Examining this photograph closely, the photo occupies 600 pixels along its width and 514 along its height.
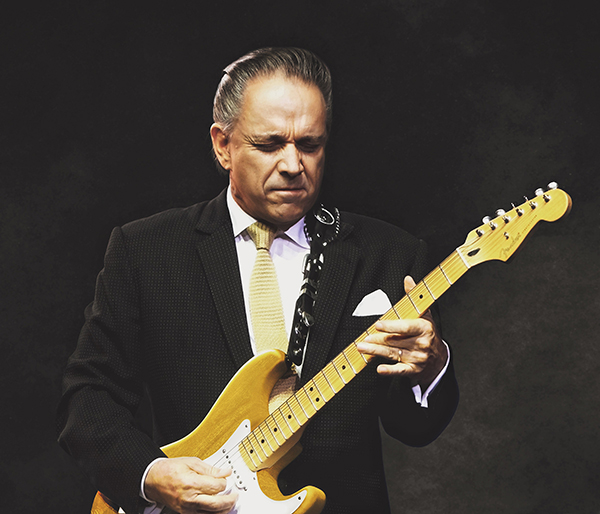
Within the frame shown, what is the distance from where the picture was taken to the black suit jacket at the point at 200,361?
6.00 feet

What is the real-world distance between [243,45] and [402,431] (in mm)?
1745

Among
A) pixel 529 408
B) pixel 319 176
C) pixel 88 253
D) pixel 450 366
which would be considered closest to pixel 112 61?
pixel 88 253

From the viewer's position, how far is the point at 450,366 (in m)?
1.84

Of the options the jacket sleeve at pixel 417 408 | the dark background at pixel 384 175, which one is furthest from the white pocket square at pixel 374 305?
the dark background at pixel 384 175

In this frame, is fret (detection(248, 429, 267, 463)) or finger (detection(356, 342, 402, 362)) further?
fret (detection(248, 429, 267, 463))

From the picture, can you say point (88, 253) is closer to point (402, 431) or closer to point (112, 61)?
point (112, 61)

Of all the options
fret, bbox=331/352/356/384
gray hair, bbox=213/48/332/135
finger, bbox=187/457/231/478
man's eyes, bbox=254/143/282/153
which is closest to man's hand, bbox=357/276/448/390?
fret, bbox=331/352/356/384

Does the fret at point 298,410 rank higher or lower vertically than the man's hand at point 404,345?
lower

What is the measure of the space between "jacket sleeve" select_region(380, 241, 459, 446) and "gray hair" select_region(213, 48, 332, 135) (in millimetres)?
662

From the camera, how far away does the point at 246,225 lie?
6.56 feet

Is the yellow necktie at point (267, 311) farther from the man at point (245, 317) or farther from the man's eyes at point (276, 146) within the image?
the man's eyes at point (276, 146)

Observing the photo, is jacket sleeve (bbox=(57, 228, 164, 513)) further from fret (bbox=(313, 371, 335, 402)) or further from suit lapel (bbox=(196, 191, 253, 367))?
fret (bbox=(313, 371, 335, 402))

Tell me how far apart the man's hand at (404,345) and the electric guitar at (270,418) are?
6cm

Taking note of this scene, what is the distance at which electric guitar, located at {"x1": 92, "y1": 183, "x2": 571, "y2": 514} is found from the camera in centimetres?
163
